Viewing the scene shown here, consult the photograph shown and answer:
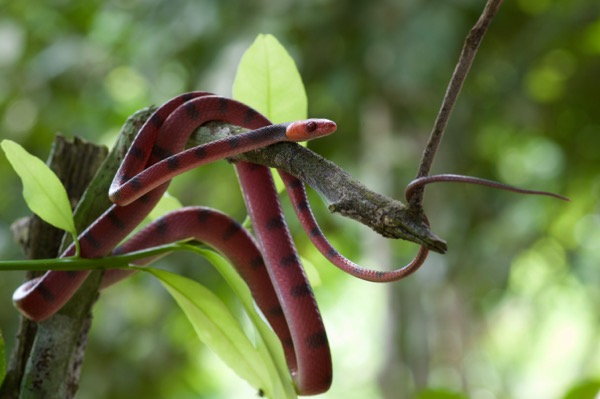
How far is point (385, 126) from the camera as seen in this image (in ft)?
7.06

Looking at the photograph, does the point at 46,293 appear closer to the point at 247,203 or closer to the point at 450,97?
the point at 247,203

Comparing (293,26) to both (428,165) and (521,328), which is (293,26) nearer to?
(428,165)

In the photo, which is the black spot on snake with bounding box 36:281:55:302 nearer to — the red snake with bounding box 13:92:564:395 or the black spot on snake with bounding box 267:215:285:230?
the red snake with bounding box 13:92:564:395

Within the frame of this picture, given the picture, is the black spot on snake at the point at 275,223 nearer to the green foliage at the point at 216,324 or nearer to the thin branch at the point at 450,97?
the green foliage at the point at 216,324

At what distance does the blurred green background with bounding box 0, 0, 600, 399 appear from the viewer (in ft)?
6.02

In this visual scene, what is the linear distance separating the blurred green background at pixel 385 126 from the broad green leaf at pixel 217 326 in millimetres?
1126

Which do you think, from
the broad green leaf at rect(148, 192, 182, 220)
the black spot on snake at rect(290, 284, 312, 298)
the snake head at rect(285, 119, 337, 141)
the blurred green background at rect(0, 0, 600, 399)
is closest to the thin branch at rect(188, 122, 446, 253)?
the snake head at rect(285, 119, 337, 141)

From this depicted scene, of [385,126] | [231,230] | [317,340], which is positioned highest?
[385,126]

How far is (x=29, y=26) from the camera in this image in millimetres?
2514

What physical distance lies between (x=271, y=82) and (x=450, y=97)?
0.80ft

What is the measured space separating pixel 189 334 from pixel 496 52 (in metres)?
1.23

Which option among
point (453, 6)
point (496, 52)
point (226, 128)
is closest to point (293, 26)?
point (453, 6)

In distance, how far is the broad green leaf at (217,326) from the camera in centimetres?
57

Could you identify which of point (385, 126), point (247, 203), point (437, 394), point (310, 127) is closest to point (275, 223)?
point (247, 203)
